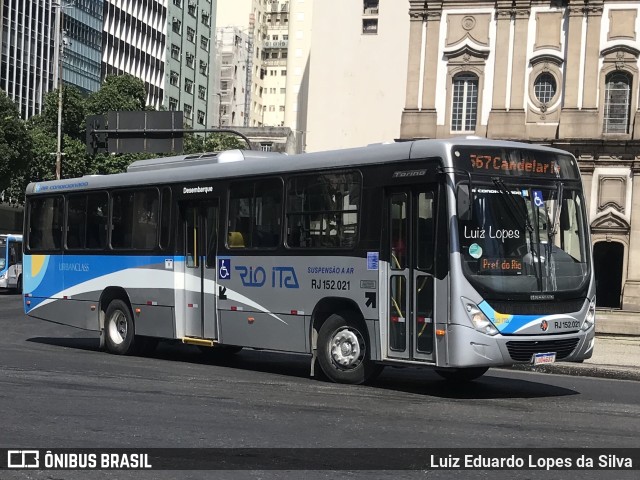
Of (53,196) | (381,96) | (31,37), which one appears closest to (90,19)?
(31,37)

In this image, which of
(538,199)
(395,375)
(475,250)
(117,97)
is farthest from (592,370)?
(117,97)

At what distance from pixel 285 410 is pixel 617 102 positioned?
47.9m

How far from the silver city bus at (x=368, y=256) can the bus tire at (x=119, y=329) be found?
0.20 feet

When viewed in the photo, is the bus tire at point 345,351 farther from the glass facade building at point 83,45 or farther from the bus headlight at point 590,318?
the glass facade building at point 83,45

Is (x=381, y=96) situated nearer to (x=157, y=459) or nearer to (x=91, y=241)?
(x=91, y=241)

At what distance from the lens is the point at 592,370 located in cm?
1920

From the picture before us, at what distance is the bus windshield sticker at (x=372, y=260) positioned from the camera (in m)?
15.0

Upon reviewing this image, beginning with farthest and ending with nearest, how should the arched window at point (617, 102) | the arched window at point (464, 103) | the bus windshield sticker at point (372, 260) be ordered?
the arched window at point (464, 103) → the arched window at point (617, 102) → the bus windshield sticker at point (372, 260)

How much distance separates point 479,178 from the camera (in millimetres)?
14273

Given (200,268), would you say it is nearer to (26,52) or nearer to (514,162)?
(514,162)

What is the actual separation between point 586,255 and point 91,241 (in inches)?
357

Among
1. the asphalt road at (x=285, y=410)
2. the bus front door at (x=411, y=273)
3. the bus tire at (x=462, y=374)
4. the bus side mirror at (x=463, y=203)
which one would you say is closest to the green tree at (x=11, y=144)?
the asphalt road at (x=285, y=410)

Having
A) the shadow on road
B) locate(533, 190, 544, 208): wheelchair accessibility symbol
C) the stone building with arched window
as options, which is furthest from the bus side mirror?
the stone building with arched window

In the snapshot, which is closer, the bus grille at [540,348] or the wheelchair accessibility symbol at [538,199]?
the bus grille at [540,348]
